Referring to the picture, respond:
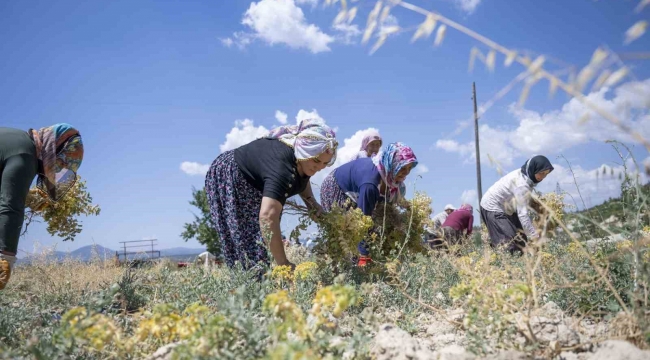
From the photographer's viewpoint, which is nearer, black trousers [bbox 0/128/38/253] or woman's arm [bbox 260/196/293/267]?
black trousers [bbox 0/128/38/253]

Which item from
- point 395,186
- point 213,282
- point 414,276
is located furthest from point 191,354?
point 395,186

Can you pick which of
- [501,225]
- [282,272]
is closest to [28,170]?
[282,272]

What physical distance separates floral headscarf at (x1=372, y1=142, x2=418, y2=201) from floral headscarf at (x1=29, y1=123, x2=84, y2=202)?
254 centimetres

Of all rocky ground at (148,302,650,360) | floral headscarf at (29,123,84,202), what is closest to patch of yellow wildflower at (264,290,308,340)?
rocky ground at (148,302,650,360)

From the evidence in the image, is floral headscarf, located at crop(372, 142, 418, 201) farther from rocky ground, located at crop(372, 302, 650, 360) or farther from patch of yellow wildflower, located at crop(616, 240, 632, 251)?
rocky ground, located at crop(372, 302, 650, 360)

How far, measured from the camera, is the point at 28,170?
2863 mm

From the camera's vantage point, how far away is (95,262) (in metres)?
6.85

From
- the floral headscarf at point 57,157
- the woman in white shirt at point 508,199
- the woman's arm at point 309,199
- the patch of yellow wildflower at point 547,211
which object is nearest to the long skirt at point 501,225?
the woman in white shirt at point 508,199

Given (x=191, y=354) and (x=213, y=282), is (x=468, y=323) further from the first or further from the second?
(x=213, y=282)

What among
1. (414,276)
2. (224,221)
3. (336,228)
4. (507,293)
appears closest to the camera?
(507,293)

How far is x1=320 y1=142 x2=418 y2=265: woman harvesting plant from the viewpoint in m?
4.02

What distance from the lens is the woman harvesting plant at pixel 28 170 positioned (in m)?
2.63

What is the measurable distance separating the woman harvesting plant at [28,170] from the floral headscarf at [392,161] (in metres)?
2.54

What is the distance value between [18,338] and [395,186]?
309 centimetres
